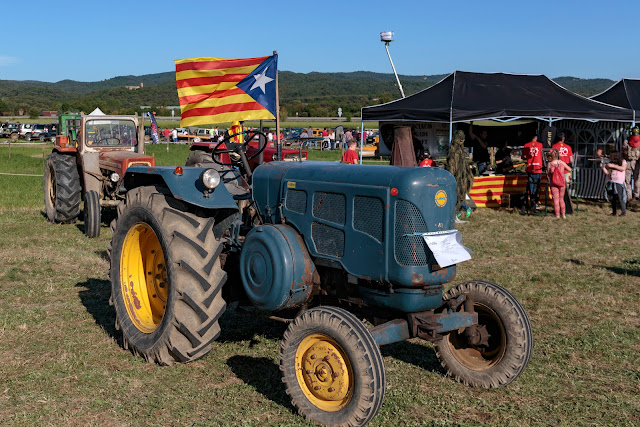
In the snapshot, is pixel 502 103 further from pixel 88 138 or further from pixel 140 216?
pixel 140 216

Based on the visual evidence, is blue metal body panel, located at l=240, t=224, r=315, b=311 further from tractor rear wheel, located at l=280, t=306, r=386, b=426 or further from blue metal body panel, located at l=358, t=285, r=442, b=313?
blue metal body panel, located at l=358, t=285, r=442, b=313

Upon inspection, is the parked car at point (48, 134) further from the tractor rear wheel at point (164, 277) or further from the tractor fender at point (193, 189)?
the tractor fender at point (193, 189)

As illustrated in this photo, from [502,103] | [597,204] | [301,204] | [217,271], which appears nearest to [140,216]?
[217,271]

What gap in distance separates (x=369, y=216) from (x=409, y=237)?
31 cm

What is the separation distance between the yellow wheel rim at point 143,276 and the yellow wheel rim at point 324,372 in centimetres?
171

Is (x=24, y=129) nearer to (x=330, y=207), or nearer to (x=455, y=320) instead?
(x=330, y=207)

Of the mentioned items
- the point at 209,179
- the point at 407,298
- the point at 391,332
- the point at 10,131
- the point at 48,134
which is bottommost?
the point at 391,332

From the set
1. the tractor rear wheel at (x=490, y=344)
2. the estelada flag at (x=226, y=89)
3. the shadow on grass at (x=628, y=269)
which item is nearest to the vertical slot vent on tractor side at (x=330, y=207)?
the tractor rear wheel at (x=490, y=344)

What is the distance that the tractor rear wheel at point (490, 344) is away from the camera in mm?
4402

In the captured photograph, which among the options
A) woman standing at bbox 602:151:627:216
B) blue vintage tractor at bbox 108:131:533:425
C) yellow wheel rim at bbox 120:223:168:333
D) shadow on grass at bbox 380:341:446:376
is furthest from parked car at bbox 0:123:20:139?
shadow on grass at bbox 380:341:446:376

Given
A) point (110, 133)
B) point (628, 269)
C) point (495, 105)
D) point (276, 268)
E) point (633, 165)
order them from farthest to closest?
point (633, 165) < point (495, 105) < point (110, 133) < point (628, 269) < point (276, 268)

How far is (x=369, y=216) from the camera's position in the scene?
4.11 m

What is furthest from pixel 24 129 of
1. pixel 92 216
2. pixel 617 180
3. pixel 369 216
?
pixel 369 216

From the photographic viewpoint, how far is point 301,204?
4566mm
